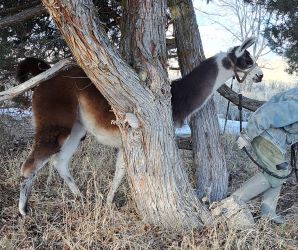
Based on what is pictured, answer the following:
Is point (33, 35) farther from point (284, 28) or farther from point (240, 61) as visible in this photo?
point (284, 28)

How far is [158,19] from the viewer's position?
401cm

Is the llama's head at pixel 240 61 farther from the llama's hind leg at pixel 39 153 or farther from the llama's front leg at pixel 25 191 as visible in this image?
the llama's front leg at pixel 25 191

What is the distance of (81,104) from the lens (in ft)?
15.5

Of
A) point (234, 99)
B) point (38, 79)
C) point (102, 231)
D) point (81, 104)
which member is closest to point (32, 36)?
point (81, 104)

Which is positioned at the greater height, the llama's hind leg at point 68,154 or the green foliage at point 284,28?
the green foliage at point 284,28

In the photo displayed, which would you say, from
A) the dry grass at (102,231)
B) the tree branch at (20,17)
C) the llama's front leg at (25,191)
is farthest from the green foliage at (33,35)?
the dry grass at (102,231)

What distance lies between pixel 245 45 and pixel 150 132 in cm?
153

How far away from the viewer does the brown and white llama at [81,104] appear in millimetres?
4520

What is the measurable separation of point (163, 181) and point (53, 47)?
2713 millimetres

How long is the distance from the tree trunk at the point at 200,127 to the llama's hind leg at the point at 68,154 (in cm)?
121

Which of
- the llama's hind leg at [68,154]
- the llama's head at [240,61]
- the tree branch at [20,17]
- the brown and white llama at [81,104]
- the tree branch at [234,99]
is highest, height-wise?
the tree branch at [20,17]

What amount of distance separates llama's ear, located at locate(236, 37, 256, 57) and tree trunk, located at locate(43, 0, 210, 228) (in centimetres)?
104

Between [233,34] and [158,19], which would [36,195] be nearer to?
[158,19]

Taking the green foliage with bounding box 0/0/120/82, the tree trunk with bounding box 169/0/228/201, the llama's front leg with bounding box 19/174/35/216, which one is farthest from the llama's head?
the llama's front leg with bounding box 19/174/35/216
